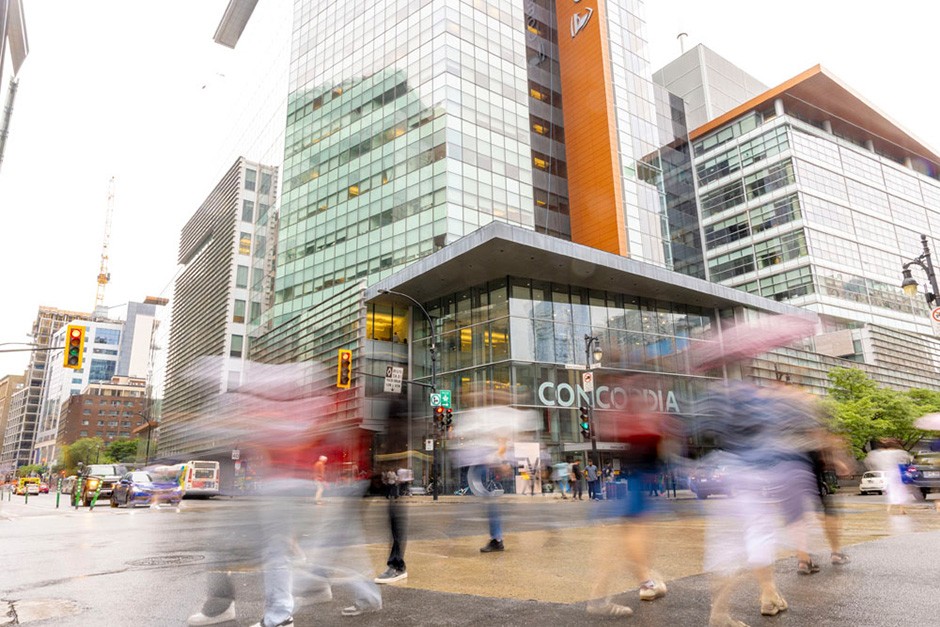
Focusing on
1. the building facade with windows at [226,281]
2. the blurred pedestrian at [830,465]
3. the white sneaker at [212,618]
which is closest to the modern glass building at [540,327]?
the building facade with windows at [226,281]

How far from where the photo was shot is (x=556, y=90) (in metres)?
51.8

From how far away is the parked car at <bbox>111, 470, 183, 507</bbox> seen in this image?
81.4 ft

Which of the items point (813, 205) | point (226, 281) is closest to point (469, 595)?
point (226, 281)

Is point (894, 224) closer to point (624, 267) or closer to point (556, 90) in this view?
point (556, 90)

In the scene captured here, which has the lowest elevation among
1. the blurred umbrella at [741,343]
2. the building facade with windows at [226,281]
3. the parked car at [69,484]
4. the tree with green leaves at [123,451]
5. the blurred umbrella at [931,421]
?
the parked car at [69,484]

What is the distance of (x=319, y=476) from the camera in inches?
187

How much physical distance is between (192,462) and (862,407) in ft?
144

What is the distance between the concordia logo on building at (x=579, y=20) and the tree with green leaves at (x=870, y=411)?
35.0m

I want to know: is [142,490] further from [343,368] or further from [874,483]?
[874,483]

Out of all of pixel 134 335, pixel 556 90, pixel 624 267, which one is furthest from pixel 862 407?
pixel 134 335

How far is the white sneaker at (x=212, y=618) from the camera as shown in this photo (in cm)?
434

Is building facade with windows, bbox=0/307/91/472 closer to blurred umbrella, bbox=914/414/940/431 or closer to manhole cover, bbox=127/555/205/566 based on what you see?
manhole cover, bbox=127/555/205/566

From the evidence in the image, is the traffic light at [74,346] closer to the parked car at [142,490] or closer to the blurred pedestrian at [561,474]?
the parked car at [142,490]

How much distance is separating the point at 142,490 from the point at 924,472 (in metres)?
29.5
